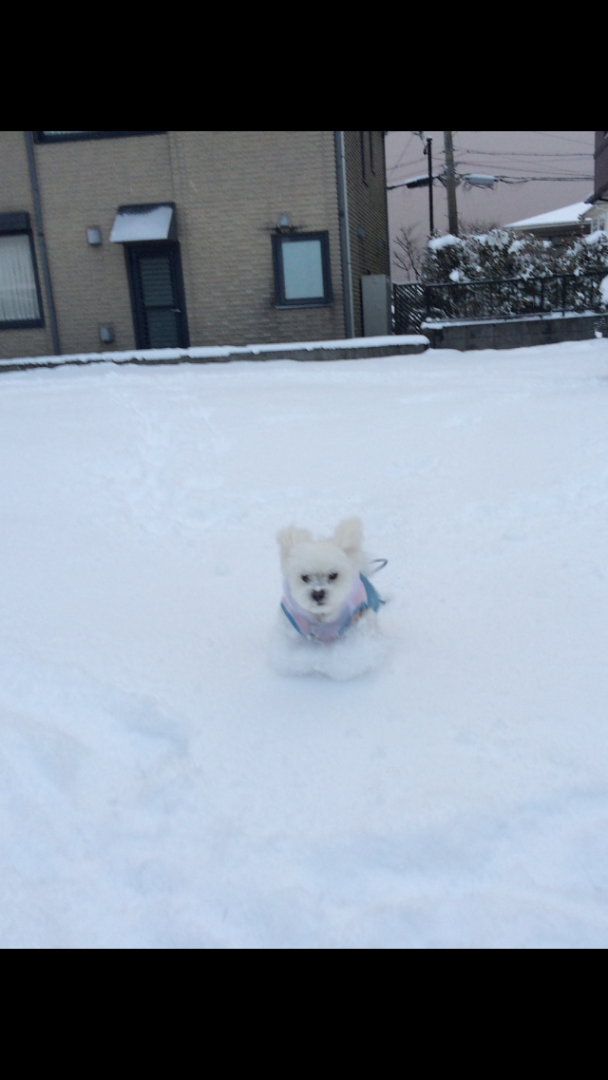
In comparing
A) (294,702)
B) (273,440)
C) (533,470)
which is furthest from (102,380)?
(294,702)

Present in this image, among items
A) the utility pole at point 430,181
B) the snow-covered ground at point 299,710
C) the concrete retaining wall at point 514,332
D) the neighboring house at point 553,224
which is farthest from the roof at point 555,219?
the snow-covered ground at point 299,710

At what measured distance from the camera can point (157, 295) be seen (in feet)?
50.1

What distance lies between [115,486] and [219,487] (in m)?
0.93

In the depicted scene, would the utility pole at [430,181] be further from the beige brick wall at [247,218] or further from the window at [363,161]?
the beige brick wall at [247,218]

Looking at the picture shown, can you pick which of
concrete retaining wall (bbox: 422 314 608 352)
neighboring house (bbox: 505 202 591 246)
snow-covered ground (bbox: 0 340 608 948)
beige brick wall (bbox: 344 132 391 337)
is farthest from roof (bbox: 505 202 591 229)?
snow-covered ground (bbox: 0 340 608 948)

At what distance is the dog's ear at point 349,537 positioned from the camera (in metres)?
3.49

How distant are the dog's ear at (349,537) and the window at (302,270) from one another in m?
12.0

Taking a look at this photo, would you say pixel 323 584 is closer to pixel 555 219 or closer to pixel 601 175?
pixel 601 175

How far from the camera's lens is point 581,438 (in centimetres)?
700

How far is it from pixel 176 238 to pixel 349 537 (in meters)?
12.9

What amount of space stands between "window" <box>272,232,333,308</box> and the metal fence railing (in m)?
2.10

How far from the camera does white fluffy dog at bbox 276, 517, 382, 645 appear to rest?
3283 millimetres

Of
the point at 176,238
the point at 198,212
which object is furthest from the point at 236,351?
the point at 198,212

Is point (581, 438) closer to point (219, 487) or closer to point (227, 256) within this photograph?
point (219, 487)
